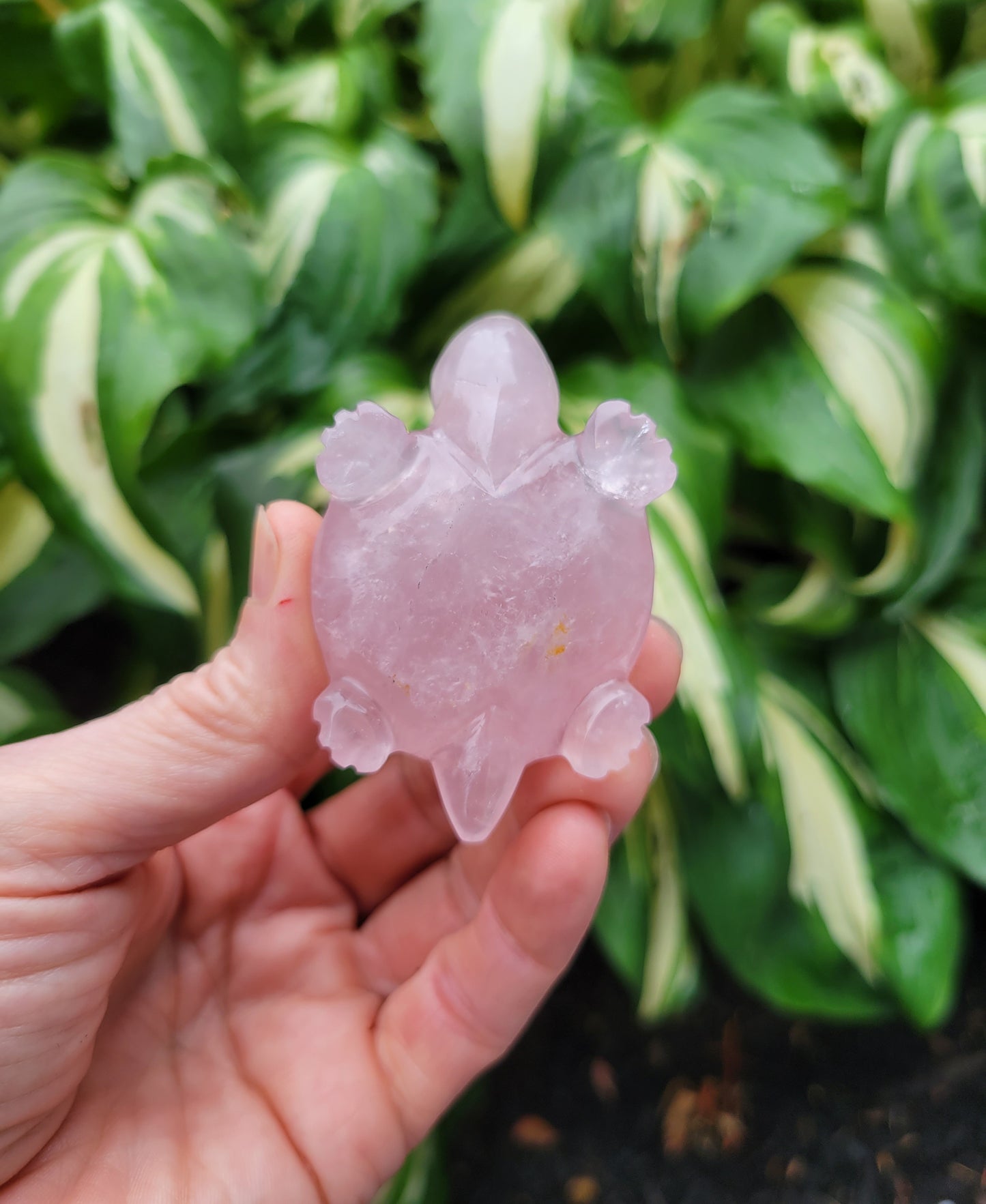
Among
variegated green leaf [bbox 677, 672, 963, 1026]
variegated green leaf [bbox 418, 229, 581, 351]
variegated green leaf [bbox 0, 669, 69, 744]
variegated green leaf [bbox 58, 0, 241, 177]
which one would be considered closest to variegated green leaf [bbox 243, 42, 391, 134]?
variegated green leaf [bbox 58, 0, 241, 177]

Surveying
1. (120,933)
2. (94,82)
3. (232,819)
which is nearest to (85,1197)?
(120,933)

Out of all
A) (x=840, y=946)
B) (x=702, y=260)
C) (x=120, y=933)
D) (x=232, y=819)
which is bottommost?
(x=840, y=946)

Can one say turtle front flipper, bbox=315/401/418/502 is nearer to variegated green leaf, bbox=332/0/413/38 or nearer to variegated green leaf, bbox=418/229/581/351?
variegated green leaf, bbox=418/229/581/351

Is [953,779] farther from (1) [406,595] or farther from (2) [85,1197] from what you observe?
(2) [85,1197]

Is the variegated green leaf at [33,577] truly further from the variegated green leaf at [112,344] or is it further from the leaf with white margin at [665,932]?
the leaf with white margin at [665,932]

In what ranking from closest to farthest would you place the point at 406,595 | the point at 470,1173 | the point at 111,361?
1. the point at 406,595
2. the point at 111,361
3. the point at 470,1173

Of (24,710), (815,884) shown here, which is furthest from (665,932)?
(24,710)

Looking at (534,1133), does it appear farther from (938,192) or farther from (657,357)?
(938,192)
